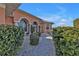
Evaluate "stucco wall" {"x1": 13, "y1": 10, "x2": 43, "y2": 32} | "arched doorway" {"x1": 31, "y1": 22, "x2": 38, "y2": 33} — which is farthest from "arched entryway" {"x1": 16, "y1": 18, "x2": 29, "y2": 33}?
"arched doorway" {"x1": 31, "y1": 22, "x2": 38, "y2": 33}

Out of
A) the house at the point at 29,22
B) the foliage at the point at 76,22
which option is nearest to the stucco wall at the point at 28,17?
the house at the point at 29,22

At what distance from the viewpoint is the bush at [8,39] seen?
27.8 feet

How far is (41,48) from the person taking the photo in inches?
400

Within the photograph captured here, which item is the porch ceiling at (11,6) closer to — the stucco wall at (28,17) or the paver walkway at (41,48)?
the stucco wall at (28,17)

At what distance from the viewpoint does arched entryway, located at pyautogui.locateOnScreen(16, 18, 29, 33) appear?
404 inches

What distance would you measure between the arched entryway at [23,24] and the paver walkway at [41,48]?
43 cm

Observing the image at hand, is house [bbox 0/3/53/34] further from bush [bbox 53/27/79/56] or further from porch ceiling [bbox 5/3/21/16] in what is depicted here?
bush [bbox 53/27/79/56]

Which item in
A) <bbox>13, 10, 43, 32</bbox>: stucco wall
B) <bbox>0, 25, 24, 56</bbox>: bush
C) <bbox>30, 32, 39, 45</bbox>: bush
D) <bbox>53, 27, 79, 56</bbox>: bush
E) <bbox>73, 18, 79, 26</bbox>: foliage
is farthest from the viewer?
<bbox>13, 10, 43, 32</bbox>: stucco wall

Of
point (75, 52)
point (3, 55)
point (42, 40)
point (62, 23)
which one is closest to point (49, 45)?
point (42, 40)

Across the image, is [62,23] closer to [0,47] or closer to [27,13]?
[27,13]

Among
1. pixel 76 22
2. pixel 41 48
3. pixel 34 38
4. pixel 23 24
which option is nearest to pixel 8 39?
pixel 34 38

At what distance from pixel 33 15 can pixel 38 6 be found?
0.52 metres

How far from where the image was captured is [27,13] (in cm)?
1079

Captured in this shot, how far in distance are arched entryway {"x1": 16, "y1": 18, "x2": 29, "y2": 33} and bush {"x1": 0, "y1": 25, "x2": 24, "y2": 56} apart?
1118mm
